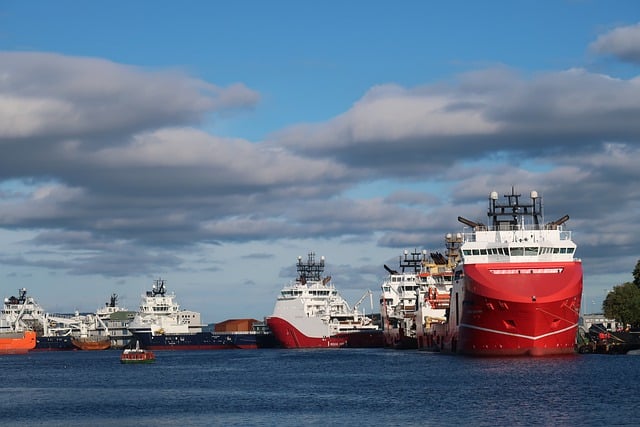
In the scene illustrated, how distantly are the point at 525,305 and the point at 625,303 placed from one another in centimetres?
5048

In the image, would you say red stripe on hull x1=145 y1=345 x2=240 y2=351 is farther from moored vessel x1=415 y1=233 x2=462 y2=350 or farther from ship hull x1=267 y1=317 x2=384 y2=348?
moored vessel x1=415 y1=233 x2=462 y2=350

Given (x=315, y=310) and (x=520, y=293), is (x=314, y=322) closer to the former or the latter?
(x=315, y=310)

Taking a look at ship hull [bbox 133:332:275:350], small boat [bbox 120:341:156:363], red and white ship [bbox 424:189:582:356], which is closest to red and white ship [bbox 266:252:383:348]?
ship hull [bbox 133:332:275:350]

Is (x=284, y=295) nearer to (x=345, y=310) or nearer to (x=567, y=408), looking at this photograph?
(x=345, y=310)

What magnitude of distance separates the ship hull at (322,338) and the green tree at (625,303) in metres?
41.0

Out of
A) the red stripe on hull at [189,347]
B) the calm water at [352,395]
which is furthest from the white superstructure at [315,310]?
the calm water at [352,395]

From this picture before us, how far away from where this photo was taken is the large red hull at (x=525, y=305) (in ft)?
279

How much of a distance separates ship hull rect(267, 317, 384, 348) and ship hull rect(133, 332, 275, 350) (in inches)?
797

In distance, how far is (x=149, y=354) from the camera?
420 ft

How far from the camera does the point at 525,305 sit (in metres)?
84.6

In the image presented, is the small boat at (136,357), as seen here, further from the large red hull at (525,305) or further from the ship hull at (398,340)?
the large red hull at (525,305)

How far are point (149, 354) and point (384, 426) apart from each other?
7751 cm

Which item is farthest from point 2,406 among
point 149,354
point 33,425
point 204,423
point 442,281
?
point 442,281

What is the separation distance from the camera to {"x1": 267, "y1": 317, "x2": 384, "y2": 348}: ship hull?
161 m
